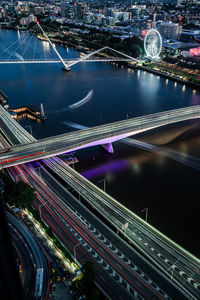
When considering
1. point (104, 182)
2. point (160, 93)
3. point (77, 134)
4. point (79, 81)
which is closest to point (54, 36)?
point (79, 81)

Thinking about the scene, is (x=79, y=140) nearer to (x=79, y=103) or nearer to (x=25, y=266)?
(x=25, y=266)

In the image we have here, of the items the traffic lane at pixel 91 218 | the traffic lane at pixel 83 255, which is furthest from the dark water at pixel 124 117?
the traffic lane at pixel 83 255

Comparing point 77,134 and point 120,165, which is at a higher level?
point 77,134

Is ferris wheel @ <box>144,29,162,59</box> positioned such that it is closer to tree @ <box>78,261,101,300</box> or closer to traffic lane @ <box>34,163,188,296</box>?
traffic lane @ <box>34,163,188,296</box>

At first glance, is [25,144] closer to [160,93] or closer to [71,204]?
[71,204]

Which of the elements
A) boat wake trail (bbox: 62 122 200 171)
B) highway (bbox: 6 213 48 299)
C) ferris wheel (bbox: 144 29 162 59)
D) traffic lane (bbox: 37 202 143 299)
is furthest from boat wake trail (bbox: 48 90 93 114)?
ferris wheel (bbox: 144 29 162 59)

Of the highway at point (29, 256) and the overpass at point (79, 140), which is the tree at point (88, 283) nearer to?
the highway at point (29, 256)
